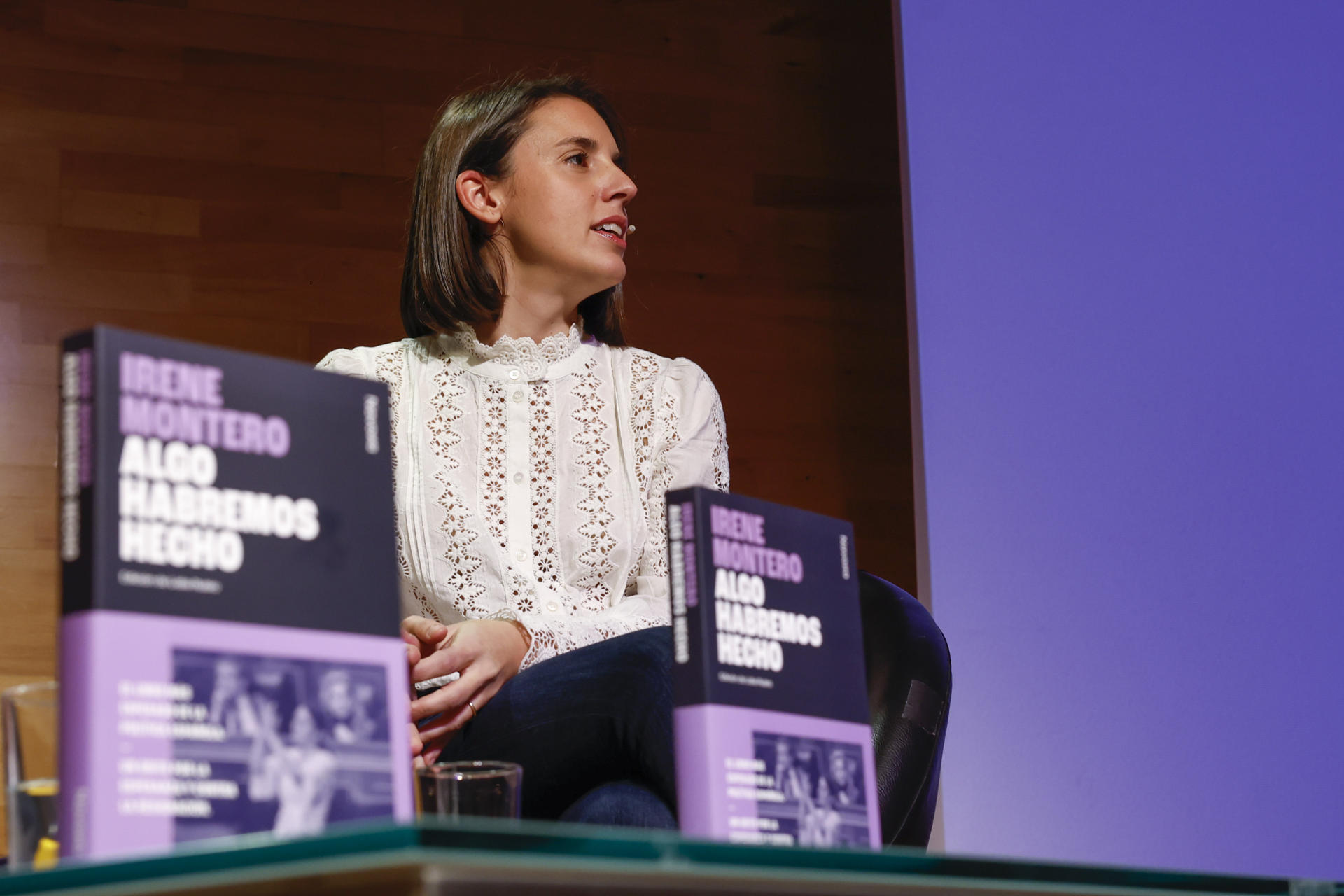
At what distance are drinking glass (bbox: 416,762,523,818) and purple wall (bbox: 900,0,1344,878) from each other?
1802 millimetres

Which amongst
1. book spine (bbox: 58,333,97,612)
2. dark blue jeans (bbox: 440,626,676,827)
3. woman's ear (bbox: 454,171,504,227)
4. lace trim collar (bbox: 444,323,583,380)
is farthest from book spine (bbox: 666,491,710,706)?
woman's ear (bbox: 454,171,504,227)

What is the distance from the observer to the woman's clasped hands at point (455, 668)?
4.58ft

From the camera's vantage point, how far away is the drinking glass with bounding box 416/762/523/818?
87 cm

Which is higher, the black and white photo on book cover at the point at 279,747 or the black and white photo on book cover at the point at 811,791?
the black and white photo on book cover at the point at 279,747

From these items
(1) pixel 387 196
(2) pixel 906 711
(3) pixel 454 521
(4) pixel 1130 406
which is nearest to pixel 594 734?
(2) pixel 906 711

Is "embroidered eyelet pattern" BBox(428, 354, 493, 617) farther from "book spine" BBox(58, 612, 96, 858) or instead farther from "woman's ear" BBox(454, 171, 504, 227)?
"book spine" BBox(58, 612, 96, 858)

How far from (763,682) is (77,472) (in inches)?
14.7

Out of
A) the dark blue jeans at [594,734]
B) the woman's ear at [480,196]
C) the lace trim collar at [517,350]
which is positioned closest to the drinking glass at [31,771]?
the dark blue jeans at [594,734]

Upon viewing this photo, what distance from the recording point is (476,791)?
0.87 metres

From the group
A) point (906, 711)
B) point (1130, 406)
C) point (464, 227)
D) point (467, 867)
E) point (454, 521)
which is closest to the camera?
point (467, 867)

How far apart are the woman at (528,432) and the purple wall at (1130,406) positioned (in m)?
0.83

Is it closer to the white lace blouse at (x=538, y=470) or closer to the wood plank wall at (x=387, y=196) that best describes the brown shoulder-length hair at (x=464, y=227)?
the white lace blouse at (x=538, y=470)

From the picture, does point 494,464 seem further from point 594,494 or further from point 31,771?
point 31,771

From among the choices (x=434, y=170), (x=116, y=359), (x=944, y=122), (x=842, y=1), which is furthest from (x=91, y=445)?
(x=842, y=1)
